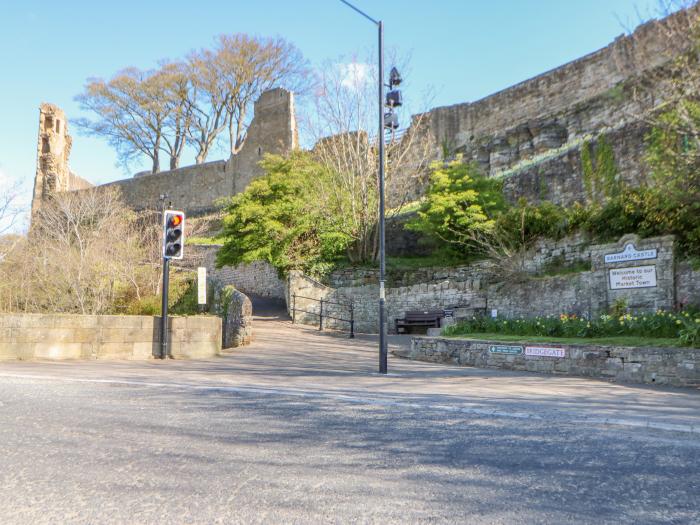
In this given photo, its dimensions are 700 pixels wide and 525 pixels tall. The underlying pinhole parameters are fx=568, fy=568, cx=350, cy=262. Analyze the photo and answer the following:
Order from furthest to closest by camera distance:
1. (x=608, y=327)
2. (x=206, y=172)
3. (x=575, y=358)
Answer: (x=206, y=172) → (x=608, y=327) → (x=575, y=358)

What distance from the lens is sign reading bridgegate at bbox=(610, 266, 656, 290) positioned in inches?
531

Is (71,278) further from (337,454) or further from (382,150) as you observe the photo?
(337,454)

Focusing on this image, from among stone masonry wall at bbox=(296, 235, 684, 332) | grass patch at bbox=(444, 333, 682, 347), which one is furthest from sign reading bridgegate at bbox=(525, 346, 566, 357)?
stone masonry wall at bbox=(296, 235, 684, 332)

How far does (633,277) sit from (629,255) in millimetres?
557

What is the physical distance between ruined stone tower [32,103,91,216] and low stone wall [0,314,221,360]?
143 ft

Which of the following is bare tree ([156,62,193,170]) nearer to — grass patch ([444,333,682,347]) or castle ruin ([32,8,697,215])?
castle ruin ([32,8,697,215])

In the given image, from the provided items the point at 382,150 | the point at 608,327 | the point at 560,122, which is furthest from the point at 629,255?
the point at 560,122

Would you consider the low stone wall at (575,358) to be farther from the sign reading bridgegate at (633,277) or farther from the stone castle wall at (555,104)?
the stone castle wall at (555,104)

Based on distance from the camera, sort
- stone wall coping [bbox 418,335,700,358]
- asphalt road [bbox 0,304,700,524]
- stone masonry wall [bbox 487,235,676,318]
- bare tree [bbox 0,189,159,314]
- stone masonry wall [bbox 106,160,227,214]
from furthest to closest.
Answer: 1. stone masonry wall [bbox 106,160,227,214]
2. bare tree [bbox 0,189,159,314]
3. stone masonry wall [bbox 487,235,676,318]
4. stone wall coping [bbox 418,335,700,358]
5. asphalt road [bbox 0,304,700,524]

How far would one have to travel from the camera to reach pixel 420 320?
20.0m

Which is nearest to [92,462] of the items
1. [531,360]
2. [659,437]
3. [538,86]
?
[659,437]

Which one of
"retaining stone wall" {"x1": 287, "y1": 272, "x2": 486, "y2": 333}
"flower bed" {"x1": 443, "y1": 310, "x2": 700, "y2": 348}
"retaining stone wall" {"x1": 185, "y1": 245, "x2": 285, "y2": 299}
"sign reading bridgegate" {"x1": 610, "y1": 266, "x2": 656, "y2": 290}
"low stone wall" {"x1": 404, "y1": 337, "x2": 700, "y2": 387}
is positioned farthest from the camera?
"retaining stone wall" {"x1": 185, "y1": 245, "x2": 285, "y2": 299}

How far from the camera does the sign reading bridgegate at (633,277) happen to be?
531 inches

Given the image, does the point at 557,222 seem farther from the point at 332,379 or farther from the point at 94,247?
the point at 94,247
